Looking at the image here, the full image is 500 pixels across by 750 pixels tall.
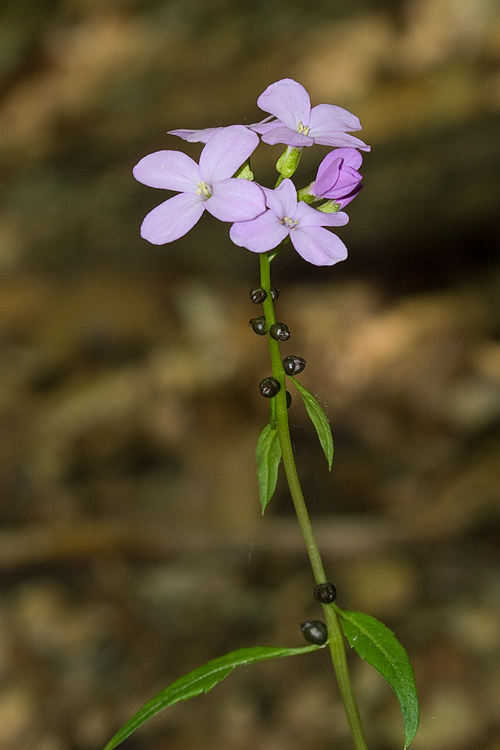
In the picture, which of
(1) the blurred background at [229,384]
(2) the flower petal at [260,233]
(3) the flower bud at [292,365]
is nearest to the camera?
(2) the flower petal at [260,233]

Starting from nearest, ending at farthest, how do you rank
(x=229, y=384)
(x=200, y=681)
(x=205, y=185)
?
(x=205, y=185) < (x=200, y=681) < (x=229, y=384)

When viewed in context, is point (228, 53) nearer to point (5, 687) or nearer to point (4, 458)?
point (4, 458)

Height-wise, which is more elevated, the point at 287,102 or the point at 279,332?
the point at 287,102

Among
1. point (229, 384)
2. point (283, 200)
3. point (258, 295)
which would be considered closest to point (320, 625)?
point (258, 295)

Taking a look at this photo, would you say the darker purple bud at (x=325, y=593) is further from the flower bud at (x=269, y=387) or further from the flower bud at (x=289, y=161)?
the flower bud at (x=289, y=161)

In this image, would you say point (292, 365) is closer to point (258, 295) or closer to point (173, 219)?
point (258, 295)

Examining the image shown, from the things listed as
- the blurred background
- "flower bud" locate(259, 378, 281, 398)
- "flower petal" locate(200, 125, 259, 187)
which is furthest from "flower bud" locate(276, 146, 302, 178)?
the blurred background

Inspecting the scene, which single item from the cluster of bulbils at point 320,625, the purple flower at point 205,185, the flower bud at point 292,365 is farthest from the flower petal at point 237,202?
the cluster of bulbils at point 320,625

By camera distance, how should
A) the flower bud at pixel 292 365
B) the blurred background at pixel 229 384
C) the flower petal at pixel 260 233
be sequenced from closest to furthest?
the flower petal at pixel 260 233 → the flower bud at pixel 292 365 → the blurred background at pixel 229 384

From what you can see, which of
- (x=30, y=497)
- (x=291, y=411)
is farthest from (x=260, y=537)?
(x=30, y=497)
